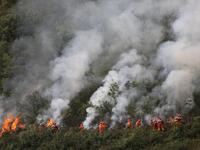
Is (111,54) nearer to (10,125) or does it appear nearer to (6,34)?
(10,125)

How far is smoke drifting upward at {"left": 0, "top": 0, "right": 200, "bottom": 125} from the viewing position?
1142 inches

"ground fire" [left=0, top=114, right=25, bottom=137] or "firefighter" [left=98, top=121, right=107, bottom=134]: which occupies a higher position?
"ground fire" [left=0, top=114, right=25, bottom=137]

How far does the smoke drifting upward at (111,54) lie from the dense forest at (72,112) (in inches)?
5.1

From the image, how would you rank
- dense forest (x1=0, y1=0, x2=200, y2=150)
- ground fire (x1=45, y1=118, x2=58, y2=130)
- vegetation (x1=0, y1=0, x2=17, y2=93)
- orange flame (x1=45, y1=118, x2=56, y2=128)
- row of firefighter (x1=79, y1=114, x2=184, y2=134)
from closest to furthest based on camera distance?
dense forest (x1=0, y1=0, x2=200, y2=150), row of firefighter (x1=79, y1=114, x2=184, y2=134), ground fire (x1=45, y1=118, x2=58, y2=130), orange flame (x1=45, y1=118, x2=56, y2=128), vegetation (x1=0, y1=0, x2=17, y2=93)

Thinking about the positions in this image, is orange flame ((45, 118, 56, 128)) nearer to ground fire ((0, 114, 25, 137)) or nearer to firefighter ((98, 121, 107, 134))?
ground fire ((0, 114, 25, 137))

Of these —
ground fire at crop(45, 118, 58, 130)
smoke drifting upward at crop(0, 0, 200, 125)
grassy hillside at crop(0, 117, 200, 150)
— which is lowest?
grassy hillside at crop(0, 117, 200, 150)

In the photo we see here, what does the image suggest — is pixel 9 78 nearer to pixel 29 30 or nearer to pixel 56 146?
pixel 29 30

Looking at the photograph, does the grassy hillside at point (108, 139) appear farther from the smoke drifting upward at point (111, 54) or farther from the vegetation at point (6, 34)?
the vegetation at point (6, 34)

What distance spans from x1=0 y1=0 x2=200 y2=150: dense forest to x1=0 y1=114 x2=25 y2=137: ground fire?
0.33m

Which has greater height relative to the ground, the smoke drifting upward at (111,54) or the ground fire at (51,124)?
the smoke drifting upward at (111,54)

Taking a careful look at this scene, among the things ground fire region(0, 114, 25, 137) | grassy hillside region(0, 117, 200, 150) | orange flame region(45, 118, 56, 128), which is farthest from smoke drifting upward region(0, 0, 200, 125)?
grassy hillside region(0, 117, 200, 150)

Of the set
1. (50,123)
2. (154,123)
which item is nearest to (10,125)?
(50,123)

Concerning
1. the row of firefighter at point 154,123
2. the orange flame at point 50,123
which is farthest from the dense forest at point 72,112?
the orange flame at point 50,123

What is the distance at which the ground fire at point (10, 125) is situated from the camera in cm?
2897
